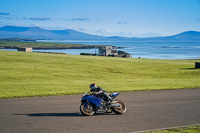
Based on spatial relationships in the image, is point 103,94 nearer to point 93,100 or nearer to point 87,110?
point 93,100

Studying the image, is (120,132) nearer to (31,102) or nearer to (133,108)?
(133,108)

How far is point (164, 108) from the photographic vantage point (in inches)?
547

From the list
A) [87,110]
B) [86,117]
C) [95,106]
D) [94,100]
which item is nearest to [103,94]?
[94,100]

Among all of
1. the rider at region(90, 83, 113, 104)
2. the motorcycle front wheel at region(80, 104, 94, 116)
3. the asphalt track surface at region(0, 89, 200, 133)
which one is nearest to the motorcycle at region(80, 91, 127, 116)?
the motorcycle front wheel at region(80, 104, 94, 116)

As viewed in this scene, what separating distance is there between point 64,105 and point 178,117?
242 inches

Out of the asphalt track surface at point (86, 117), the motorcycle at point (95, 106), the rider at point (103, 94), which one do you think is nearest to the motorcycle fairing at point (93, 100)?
the motorcycle at point (95, 106)

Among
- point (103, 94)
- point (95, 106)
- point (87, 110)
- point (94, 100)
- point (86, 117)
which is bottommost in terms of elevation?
point (86, 117)

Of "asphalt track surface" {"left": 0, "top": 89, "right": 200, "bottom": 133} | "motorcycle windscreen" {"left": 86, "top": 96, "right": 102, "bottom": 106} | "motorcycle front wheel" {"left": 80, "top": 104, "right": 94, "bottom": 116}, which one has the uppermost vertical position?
"motorcycle windscreen" {"left": 86, "top": 96, "right": 102, "bottom": 106}

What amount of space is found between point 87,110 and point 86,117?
40cm

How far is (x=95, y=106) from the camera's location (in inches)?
485

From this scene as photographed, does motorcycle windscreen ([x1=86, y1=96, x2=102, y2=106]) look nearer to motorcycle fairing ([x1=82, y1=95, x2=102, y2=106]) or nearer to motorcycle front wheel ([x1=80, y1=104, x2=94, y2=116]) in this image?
motorcycle fairing ([x1=82, y1=95, x2=102, y2=106])

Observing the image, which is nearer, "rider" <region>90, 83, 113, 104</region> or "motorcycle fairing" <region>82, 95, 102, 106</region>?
"motorcycle fairing" <region>82, 95, 102, 106</region>

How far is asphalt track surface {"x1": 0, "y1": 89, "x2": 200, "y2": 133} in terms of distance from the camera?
10.2 m

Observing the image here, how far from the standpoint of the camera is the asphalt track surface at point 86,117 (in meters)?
10.2
